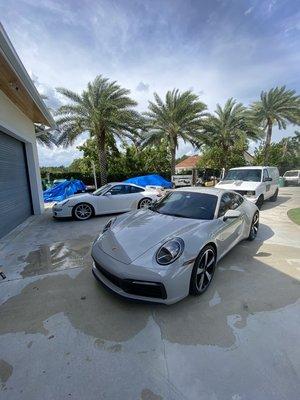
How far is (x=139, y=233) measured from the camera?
3.28m

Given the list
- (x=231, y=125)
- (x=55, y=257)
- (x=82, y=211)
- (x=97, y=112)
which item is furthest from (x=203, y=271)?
(x=231, y=125)

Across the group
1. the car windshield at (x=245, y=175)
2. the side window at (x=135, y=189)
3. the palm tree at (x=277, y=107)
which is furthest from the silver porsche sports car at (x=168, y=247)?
the palm tree at (x=277, y=107)

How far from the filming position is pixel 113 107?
51.7ft

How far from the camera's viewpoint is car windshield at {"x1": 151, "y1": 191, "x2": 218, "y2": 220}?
3.83 meters

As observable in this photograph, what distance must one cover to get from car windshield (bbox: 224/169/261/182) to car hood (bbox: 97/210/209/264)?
701 cm

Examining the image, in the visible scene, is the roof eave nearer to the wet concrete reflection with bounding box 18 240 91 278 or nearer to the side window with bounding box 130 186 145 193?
the wet concrete reflection with bounding box 18 240 91 278

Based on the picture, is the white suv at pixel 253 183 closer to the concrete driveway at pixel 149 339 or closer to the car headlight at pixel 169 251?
the concrete driveway at pixel 149 339

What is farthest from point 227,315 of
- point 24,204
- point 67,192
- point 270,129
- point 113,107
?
point 270,129

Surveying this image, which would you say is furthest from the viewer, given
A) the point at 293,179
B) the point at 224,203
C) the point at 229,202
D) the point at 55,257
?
the point at 293,179

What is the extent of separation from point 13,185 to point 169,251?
639cm

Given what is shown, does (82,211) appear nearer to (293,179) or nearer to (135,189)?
(135,189)

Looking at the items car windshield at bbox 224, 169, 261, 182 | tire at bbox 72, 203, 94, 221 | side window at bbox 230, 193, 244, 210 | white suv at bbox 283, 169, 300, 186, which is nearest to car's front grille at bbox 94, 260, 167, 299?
side window at bbox 230, 193, 244, 210

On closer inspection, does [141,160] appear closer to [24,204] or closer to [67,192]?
[67,192]

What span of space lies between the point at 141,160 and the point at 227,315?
985 inches
